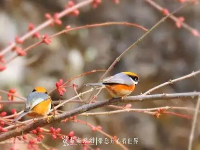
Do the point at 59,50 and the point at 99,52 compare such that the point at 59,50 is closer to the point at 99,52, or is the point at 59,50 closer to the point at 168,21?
the point at 99,52

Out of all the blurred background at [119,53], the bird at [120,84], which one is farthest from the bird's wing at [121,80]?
the blurred background at [119,53]

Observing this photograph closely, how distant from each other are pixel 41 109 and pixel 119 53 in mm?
696

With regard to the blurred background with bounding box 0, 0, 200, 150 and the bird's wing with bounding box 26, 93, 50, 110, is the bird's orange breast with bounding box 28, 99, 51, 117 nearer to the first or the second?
the bird's wing with bounding box 26, 93, 50, 110

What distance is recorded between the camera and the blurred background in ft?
3.37

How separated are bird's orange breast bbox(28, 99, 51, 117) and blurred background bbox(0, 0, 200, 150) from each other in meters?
0.63

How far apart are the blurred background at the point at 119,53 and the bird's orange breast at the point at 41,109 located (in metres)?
0.63

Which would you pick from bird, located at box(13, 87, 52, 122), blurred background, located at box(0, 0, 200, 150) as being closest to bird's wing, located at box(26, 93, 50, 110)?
bird, located at box(13, 87, 52, 122)

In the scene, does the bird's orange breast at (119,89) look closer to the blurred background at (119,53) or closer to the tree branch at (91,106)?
the tree branch at (91,106)

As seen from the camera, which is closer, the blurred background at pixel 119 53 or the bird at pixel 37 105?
the bird at pixel 37 105

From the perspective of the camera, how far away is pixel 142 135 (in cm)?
107

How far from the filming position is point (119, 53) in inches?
41.7

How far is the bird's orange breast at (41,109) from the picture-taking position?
38 cm

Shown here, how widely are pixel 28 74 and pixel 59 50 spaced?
12 centimetres

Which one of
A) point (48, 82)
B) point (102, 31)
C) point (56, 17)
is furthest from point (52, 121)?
point (102, 31)
